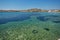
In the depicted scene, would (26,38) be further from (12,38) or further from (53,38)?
(53,38)

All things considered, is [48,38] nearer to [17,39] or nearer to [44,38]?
[44,38]

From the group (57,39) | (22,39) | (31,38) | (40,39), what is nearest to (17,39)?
(22,39)

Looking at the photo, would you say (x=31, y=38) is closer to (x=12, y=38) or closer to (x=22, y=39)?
(x=22, y=39)

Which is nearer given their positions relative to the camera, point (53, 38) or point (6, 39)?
point (6, 39)

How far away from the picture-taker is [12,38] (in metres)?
13.5

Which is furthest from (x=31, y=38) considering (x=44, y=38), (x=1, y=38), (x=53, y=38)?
(x=1, y=38)

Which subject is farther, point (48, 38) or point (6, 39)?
point (48, 38)

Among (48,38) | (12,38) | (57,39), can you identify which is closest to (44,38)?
(48,38)

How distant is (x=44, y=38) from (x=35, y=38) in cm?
→ 128

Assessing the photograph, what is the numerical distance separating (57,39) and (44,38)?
5.79 ft

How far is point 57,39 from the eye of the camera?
13297 mm

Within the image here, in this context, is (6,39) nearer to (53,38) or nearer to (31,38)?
(31,38)

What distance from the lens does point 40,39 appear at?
13445mm

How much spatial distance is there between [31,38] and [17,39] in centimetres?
194
